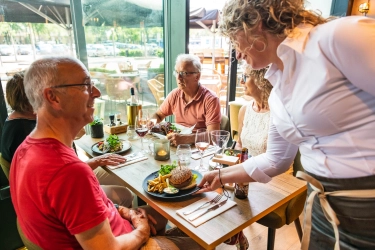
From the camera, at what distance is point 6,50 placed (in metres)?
2.13

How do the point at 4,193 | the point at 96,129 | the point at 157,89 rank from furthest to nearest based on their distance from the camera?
1. the point at 157,89
2. the point at 96,129
3. the point at 4,193

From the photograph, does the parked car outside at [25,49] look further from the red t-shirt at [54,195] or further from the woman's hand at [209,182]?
the woman's hand at [209,182]

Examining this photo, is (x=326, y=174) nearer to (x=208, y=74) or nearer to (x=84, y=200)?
(x=84, y=200)

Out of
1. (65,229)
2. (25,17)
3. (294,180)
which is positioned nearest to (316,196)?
(294,180)

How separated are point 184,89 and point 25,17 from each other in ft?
4.72

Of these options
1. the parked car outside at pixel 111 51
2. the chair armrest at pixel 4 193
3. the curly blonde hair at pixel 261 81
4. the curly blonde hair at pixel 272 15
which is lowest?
the chair armrest at pixel 4 193

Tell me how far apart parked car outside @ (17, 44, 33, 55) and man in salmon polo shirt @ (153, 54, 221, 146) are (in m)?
1.26

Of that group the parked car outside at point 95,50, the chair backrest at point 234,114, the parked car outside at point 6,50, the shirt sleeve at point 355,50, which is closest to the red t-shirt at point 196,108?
the chair backrest at point 234,114

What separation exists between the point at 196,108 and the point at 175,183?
125 cm

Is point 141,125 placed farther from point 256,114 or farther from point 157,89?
point 157,89

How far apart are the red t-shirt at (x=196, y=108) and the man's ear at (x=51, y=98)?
1438mm

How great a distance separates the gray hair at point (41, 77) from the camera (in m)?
1.04

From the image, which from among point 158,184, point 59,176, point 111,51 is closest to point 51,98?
point 59,176

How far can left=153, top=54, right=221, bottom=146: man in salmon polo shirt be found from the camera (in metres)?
2.33
